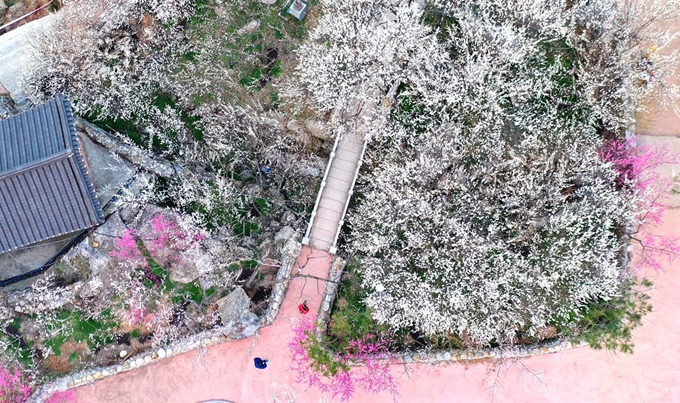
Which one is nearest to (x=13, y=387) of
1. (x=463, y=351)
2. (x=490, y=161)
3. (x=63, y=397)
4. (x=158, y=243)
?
(x=63, y=397)

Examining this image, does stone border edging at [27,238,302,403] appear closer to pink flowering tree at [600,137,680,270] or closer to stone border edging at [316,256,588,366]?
stone border edging at [316,256,588,366]

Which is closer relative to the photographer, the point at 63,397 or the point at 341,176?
the point at 63,397

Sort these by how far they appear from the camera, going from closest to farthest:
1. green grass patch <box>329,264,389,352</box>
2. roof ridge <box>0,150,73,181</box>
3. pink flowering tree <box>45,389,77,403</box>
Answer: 1. roof ridge <box>0,150,73,181</box>
2. green grass patch <box>329,264,389,352</box>
3. pink flowering tree <box>45,389,77,403</box>

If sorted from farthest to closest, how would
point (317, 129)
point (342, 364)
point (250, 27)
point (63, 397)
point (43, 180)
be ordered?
point (250, 27) < point (317, 129) < point (63, 397) < point (342, 364) < point (43, 180)

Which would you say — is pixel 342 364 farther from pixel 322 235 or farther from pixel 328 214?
pixel 328 214

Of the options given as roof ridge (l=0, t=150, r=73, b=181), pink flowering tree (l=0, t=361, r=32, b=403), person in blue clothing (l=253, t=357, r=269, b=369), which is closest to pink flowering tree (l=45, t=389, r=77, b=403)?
pink flowering tree (l=0, t=361, r=32, b=403)

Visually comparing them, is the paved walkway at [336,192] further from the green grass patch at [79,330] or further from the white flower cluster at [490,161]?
the green grass patch at [79,330]
